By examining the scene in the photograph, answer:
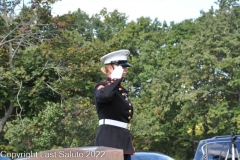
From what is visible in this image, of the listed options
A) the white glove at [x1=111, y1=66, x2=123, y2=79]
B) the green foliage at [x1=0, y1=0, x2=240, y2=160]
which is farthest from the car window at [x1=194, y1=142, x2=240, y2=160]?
the green foliage at [x1=0, y1=0, x2=240, y2=160]

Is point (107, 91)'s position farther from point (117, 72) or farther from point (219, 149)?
point (219, 149)

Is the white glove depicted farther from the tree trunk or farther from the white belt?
the tree trunk

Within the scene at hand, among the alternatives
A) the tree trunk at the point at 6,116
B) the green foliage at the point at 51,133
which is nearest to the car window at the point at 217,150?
the tree trunk at the point at 6,116

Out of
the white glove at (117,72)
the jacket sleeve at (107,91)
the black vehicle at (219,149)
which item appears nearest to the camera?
the jacket sleeve at (107,91)

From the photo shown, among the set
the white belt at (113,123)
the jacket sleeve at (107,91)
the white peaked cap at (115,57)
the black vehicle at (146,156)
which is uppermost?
the white peaked cap at (115,57)

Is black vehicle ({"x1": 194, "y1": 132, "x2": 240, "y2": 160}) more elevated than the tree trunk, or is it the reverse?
the tree trunk

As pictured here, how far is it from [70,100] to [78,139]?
13616 mm

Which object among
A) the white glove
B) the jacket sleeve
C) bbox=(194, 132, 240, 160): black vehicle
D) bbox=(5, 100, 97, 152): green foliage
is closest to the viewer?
the jacket sleeve

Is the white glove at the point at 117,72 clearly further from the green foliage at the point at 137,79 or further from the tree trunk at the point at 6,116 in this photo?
the tree trunk at the point at 6,116

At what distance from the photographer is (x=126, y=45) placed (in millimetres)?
45188

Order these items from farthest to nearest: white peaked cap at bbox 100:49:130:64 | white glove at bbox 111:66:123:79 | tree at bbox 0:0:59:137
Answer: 1. tree at bbox 0:0:59:137
2. white peaked cap at bbox 100:49:130:64
3. white glove at bbox 111:66:123:79

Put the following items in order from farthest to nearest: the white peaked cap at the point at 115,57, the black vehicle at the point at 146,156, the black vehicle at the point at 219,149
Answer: the black vehicle at the point at 219,149 → the black vehicle at the point at 146,156 → the white peaked cap at the point at 115,57

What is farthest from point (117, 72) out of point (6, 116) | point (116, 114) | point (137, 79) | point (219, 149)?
point (137, 79)

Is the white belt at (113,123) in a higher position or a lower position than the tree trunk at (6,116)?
lower
